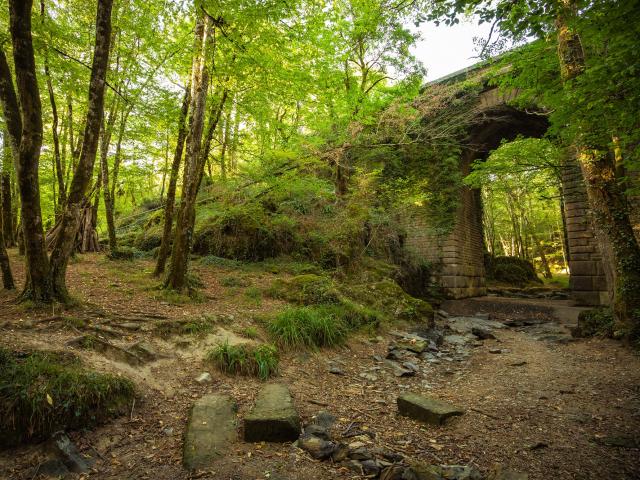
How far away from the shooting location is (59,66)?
5504 mm

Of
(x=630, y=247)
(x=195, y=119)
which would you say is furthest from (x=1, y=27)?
(x=630, y=247)

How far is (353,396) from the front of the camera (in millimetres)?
4070

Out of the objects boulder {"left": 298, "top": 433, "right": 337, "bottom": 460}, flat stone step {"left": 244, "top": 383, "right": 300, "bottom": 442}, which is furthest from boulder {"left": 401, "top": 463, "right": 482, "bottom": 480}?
flat stone step {"left": 244, "top": 383, "right": 300, "bottom": 442}

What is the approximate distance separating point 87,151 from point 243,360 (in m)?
3.71

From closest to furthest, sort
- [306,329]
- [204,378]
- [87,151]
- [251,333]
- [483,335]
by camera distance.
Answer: [204,378], [87,151], [251,333], [306,329], [483,335]

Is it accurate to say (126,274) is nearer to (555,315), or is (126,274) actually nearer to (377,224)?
(377,224)

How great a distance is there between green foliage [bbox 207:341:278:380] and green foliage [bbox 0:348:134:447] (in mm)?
1174

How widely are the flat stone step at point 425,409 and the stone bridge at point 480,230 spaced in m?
9.77

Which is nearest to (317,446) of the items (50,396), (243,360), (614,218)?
(243,360)

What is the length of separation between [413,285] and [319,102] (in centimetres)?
777

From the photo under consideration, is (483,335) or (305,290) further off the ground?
(305,290)

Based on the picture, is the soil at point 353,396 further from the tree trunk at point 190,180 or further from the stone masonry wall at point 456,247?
the stone masonry wall at point 456,247

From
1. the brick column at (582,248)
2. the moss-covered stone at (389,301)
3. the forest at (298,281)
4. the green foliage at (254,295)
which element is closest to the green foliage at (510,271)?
the forest at (298,281)

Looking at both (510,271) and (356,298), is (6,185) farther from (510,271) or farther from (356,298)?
(510,271)
